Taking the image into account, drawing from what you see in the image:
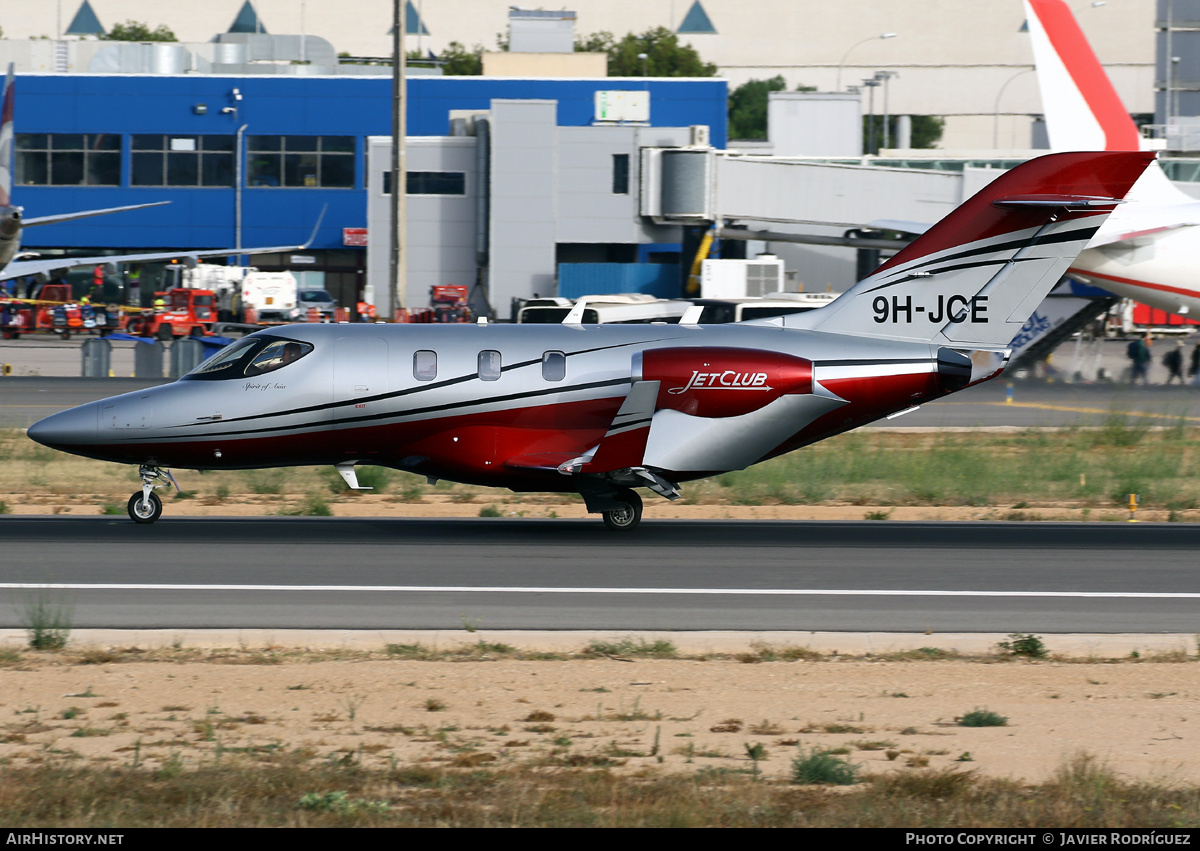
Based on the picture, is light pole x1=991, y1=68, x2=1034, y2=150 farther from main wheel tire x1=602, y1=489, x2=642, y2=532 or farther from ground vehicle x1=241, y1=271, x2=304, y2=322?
main wheel tire x1=602, y1=489, x2=642, y2=532

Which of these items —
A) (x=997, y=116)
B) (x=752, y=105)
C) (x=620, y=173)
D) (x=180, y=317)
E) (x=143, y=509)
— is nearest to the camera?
(x=143, y=509)

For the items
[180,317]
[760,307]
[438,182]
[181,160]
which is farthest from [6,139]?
[181,160]

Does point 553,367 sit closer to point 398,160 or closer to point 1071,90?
point 398,160

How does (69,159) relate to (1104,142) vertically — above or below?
above

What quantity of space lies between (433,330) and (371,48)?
317 feet

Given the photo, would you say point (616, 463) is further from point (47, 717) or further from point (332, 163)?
point (332, 163)

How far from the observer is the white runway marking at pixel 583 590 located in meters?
14.5

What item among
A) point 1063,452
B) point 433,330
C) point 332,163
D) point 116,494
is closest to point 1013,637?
point 433,330

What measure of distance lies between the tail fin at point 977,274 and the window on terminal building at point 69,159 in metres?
68.9

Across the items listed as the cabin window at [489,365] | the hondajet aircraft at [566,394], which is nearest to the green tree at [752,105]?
the hondajet aircraft at [566,394]

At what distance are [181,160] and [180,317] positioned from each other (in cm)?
2340

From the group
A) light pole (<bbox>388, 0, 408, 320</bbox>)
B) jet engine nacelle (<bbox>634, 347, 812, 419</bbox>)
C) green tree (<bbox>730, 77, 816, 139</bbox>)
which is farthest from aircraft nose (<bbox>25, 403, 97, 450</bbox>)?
green tree (<bbox>730, 77, 816, 139</bbox>)

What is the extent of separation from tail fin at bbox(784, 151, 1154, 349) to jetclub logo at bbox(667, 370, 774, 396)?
5.58 ft

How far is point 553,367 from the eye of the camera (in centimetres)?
1819
